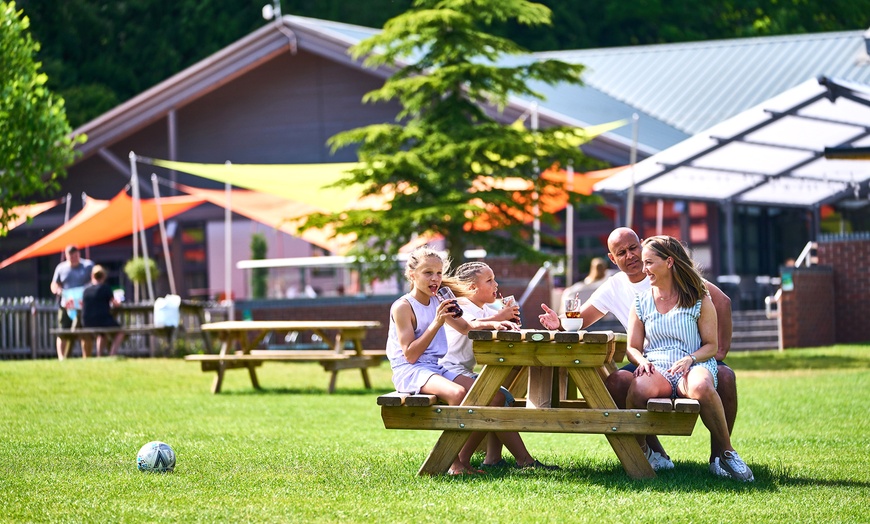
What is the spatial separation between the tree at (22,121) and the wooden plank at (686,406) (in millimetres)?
13326

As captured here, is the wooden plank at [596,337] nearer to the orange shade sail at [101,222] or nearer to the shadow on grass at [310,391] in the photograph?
the shadow on grass at [310,391]

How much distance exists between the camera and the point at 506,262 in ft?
64.8

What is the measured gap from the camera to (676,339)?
22.5 feet

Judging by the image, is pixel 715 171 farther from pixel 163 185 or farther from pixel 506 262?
pixel 163 185

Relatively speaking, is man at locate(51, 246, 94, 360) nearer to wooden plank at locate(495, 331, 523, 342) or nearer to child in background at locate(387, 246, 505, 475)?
child in background at locate(387, 246, 505, 475)

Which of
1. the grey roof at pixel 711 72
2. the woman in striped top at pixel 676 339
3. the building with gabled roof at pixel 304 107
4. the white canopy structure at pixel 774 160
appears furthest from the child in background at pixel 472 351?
the grey roof at pixel 711 72

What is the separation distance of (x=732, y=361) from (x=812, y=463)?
968 centimetres

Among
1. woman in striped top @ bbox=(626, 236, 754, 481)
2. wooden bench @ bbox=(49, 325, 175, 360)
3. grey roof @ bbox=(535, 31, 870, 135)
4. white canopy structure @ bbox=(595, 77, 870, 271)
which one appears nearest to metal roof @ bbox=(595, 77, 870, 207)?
white canopy structure @ bbox=(595, 77, 870, 271)

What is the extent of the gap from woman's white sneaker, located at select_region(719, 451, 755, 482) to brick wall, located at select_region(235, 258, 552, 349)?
1254 centimetres

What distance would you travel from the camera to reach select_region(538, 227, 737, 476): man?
6.96 m

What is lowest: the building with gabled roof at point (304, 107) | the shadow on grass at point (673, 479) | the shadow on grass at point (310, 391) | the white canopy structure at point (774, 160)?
the shadow on grass at point (310, 391)

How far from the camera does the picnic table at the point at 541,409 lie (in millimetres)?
6484

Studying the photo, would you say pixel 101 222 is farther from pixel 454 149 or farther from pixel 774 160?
pixel 774 160

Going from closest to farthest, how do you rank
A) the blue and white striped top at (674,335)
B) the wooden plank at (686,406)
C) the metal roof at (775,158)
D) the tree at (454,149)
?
the wooden plank at (686,406) < the blue and white striped top at (674,335) < the tree at (454,149) < the metal roof at (775,158)
